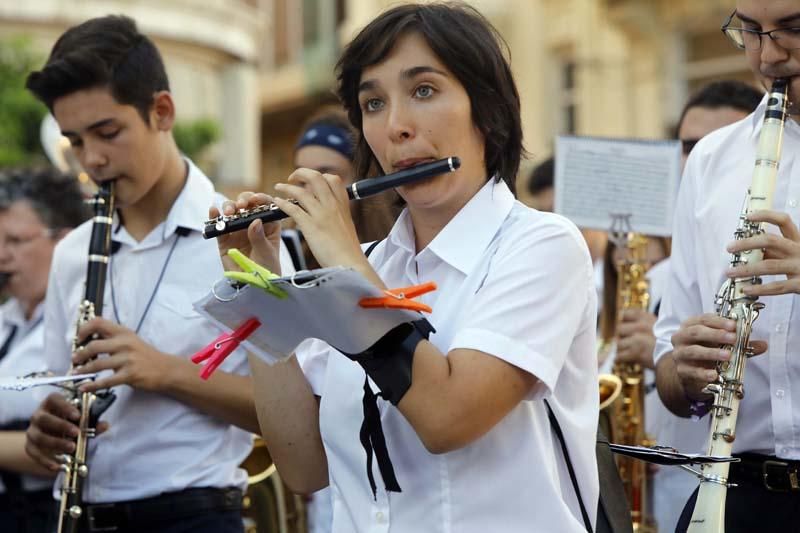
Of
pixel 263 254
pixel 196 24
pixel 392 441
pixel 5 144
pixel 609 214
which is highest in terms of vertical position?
pixel 196 24

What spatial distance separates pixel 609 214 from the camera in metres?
5.20

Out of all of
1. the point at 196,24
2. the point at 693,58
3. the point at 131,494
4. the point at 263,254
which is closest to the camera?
the point at 263,254

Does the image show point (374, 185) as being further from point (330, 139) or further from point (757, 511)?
point (330, 139)

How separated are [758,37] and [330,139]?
282 cm

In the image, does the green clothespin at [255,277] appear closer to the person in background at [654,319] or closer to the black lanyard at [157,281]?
the black lanyard at [157,281]

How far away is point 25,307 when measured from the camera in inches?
245

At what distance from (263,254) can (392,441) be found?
668 mm

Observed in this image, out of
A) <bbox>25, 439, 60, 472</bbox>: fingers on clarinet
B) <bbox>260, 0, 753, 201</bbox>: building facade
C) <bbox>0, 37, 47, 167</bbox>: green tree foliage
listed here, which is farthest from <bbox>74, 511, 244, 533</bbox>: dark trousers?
<bbox>0, 37, 47, 167</bbox>: green tree foliage

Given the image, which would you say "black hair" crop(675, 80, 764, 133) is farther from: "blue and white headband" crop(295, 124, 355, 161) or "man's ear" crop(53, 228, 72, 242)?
"man's ear" crop(53, 228, 72, 242)

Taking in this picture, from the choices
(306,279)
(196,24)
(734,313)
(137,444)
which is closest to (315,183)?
(306,279)

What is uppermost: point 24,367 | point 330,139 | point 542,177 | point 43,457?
point 542,177

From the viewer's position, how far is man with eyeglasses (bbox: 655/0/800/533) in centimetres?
324

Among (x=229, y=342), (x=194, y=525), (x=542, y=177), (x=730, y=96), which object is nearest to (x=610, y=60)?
(x=542, y=177)

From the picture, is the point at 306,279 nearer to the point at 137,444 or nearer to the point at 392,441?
the point at 392,441
